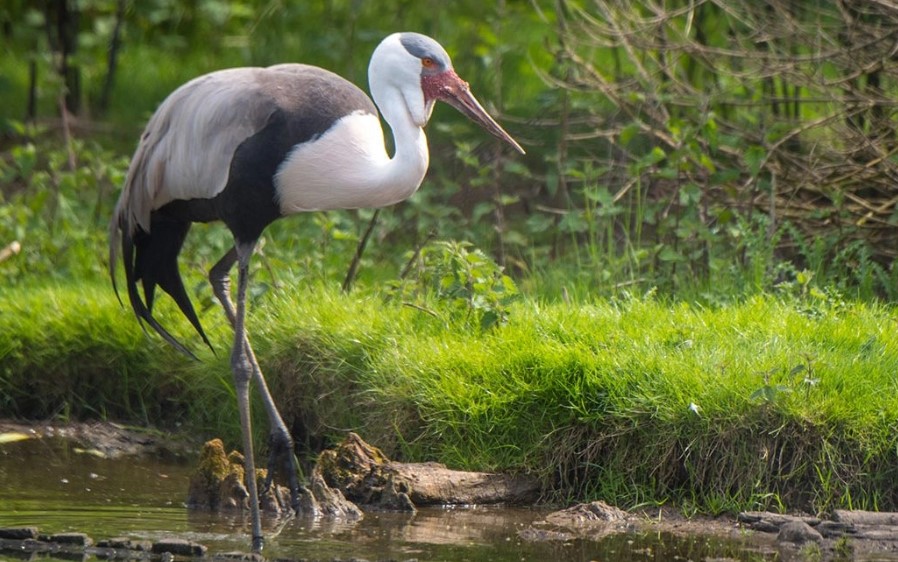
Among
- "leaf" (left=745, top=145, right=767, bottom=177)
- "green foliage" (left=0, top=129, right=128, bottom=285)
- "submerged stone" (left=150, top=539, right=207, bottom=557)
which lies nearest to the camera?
"submerged stone" (left=150, top=539, right=207, bottom=557)

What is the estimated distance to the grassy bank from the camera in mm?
5020

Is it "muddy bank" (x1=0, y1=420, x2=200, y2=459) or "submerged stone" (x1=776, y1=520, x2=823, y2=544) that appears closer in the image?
"submerged stone" (x1=776, y1=520, x2=823, y2=544)

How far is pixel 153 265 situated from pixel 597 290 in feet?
6.53

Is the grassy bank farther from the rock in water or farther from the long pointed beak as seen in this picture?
the long pointed beak

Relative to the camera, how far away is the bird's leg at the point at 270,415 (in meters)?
5.34

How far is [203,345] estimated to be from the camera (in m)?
6.39

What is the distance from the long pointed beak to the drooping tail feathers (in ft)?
4.25

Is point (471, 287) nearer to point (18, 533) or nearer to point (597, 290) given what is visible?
point (597, 290)

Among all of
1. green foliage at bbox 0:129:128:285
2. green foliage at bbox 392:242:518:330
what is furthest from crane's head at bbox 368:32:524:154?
green foliage at bbox 0:129:128:285

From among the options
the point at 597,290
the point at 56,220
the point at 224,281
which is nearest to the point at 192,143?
the point at 224,281

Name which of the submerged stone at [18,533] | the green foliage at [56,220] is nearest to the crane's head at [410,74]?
the submerged stone at [18,533]

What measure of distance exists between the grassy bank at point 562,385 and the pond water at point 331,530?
0.34m

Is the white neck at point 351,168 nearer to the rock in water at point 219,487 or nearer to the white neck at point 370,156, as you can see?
the white neck at point 370,156

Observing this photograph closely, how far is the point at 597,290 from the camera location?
6.71 m
